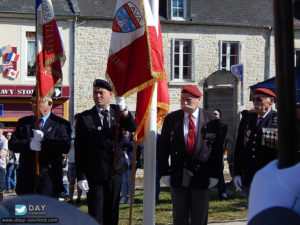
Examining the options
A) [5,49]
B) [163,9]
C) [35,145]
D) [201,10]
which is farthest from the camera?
[201,10]

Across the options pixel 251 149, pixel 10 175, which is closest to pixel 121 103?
pixel 251 149

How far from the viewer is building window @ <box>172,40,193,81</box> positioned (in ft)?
80.2

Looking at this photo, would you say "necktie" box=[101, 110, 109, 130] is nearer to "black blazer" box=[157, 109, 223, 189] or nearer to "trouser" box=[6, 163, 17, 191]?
"black blazer" box=[157, 109, 223, 189]

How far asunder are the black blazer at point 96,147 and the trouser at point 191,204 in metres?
0.73

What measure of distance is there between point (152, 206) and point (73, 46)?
17584 millimetres

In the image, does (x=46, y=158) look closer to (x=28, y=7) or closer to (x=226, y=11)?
(x=28, y=7)

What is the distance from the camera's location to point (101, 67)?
76.2ft

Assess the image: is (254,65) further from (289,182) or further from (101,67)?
(289,182)

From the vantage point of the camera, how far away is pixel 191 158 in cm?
570

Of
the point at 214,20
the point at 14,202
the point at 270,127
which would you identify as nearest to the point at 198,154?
the point at 270,127

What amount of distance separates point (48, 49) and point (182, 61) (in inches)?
728

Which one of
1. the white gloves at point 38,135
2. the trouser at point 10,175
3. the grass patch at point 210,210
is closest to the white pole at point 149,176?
the white gloves at point 38,135

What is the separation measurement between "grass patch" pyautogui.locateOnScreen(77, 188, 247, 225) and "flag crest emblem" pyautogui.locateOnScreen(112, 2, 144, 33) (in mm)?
3213

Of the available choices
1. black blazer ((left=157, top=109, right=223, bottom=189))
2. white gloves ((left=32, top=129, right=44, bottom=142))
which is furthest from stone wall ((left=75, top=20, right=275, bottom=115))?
black blazer ((left=157, top=109, right=223, bottom=189))
